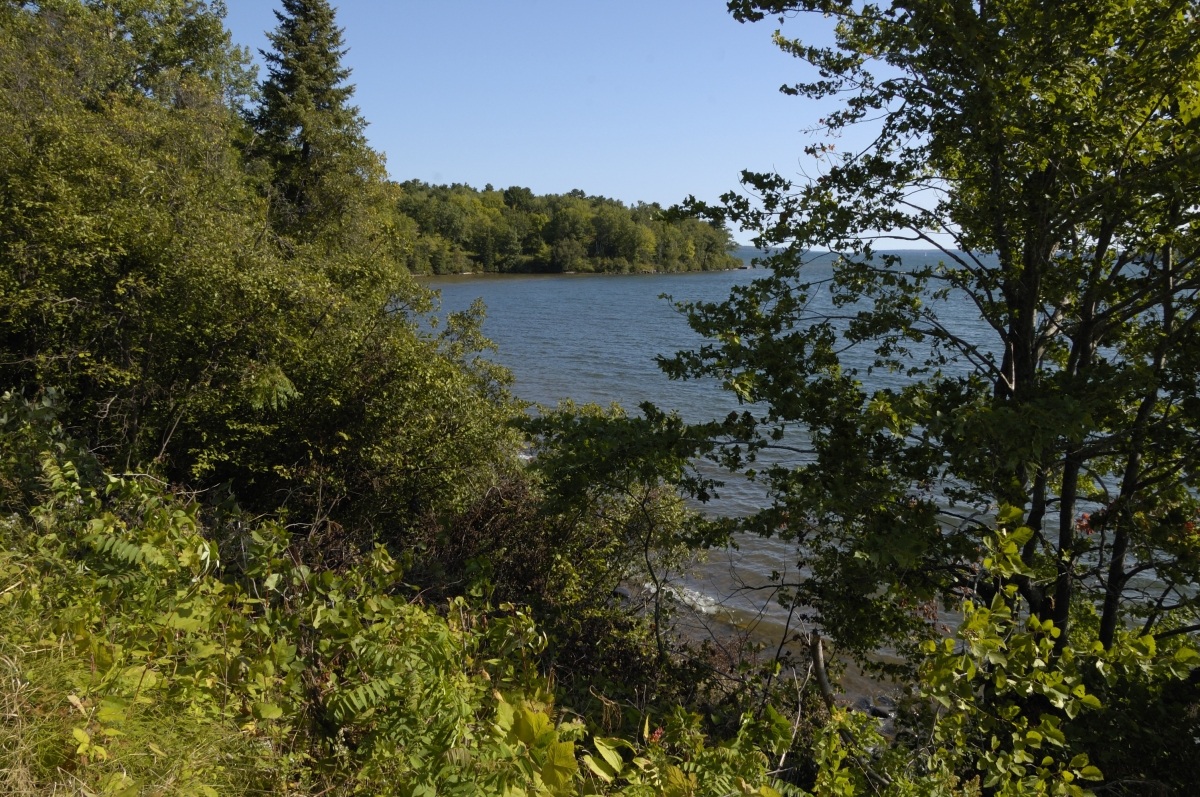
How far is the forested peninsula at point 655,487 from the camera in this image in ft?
8.93

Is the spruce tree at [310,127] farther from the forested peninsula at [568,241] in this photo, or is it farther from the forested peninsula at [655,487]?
the forested peninsula at [568,241]

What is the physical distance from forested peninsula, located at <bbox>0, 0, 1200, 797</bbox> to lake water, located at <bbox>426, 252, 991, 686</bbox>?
1233mm

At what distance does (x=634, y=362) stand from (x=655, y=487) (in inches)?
1036

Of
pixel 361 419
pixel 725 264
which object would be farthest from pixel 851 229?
pixel 725 264

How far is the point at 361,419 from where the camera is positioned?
10.9 meters

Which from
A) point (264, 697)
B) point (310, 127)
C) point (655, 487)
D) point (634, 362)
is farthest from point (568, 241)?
point (264, 697)

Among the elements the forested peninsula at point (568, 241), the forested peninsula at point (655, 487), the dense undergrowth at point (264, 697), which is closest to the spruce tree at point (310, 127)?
the forested peninsula at point (655, 487)

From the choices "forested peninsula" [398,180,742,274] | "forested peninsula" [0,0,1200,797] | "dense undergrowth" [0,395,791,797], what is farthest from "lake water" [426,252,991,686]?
"forested peninsula" [398,180,742,274]

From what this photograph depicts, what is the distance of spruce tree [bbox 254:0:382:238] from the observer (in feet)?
75.2

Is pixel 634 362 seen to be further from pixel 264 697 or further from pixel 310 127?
pixel 264 697

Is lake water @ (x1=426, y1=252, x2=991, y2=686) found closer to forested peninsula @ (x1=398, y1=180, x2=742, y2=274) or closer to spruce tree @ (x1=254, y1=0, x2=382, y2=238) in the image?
spruce tree @ (x1=254, y1=0, x2=382, y2=238)

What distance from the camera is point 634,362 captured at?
109 feet

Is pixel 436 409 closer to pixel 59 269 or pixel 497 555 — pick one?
pixel 497 555

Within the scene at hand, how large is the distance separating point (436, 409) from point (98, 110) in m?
17.0
